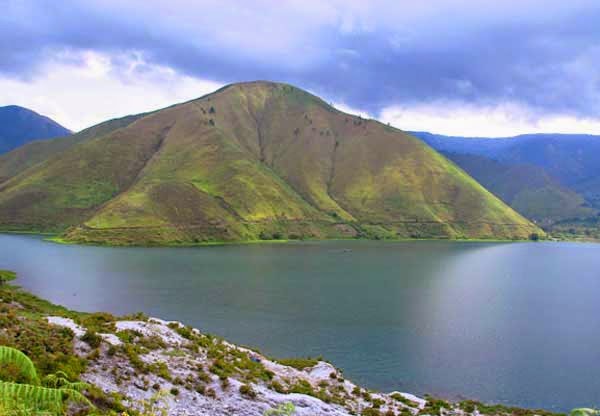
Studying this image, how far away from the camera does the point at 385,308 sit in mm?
77938

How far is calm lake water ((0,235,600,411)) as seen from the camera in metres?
47.7

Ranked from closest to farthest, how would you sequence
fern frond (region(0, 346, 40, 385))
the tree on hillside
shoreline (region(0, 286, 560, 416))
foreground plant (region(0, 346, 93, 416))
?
1. foreground plant (region(0, 346, 93, 416))
2. fern frond (region(0, 346, 40, 385))
3. shoreline (region(0, 286, 560, 416))
4. the tree on hillside

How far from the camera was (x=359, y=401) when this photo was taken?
106 feet

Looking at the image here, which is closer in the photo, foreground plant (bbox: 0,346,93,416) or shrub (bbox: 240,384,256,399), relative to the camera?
foreground plant (bbox: 0,346,93,416)

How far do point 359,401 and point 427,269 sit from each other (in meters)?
102

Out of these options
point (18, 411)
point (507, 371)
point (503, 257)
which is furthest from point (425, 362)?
point (503, 257)

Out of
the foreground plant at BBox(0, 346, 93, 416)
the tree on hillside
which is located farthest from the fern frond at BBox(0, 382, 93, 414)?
the tree on hillside

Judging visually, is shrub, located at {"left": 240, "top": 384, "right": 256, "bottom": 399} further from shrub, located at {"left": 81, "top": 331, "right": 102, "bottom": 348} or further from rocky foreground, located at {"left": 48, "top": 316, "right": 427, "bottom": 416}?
shrub, located at {"left": 81, "top": 331, "right": 102, "bottom": 348}

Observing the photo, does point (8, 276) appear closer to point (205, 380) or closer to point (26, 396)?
point (205, 380)

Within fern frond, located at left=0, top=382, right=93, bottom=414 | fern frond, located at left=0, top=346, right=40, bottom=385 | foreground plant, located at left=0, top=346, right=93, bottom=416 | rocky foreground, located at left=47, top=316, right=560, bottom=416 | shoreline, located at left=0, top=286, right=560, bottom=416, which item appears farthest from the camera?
shoreline, located at left=0, top=286, right=560, bottom=416

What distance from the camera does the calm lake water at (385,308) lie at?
47.7 metres

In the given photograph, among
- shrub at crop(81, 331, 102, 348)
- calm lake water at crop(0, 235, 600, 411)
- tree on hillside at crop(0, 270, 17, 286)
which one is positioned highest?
shrub at crop(81, 331, 102, 348)

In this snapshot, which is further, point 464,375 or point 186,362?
point 464,375

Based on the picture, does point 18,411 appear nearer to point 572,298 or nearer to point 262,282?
point 262,282
